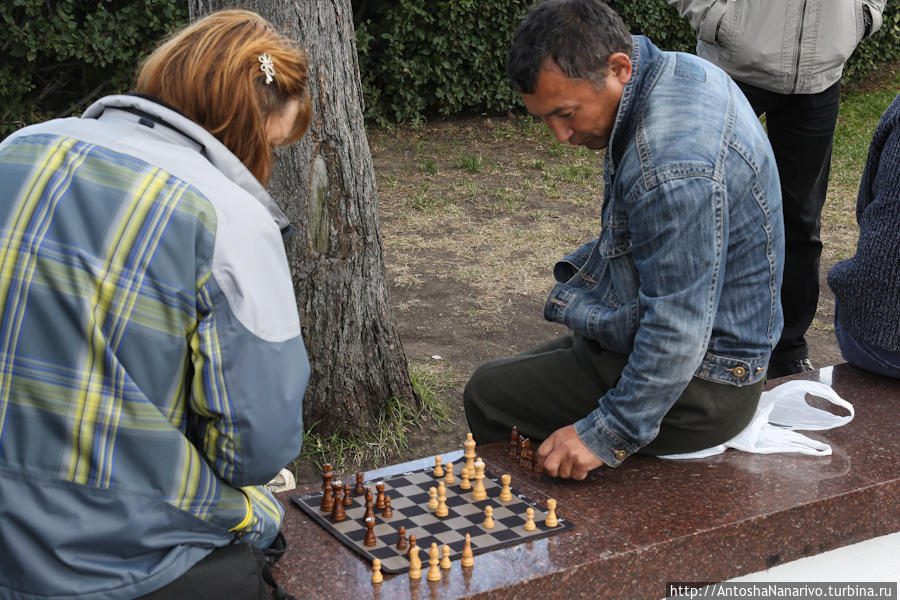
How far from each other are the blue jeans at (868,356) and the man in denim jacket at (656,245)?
827 mm

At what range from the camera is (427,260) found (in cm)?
720

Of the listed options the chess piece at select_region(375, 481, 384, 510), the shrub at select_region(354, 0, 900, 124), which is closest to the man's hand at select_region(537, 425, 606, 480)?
the chess piece at select_region(375, 481, 384, 510)

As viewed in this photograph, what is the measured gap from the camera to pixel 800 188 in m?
4.92

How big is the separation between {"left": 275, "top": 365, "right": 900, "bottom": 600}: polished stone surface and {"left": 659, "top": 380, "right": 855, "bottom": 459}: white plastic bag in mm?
27

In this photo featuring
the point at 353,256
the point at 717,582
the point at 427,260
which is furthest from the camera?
the point at 427,260

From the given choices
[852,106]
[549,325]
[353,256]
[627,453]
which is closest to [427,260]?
[549,325]

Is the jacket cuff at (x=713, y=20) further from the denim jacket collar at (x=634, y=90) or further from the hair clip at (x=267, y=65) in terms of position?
the hair clip at (x=267, y=65)

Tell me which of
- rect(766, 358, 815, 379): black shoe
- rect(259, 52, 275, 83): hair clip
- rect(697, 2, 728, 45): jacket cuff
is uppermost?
rect(697, 2, 728, 45): jacket cuff

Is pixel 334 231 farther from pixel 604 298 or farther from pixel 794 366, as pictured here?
pixel 794 366

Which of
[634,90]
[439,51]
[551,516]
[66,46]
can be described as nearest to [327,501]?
[551,516]

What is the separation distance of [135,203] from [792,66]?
12.3 ft

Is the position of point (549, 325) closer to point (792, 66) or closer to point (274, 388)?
point (792, 66)

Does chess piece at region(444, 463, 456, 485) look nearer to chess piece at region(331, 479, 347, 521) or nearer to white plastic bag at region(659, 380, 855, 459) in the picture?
chess piece at region(331, 479, 347, 521)

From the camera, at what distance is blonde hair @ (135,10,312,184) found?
2148mm
